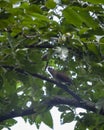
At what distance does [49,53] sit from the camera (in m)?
1.54

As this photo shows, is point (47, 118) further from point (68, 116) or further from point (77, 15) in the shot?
point (77, 15)

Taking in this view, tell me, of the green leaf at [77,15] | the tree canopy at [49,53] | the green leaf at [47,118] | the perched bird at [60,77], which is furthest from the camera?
the green leaf at [47,118]

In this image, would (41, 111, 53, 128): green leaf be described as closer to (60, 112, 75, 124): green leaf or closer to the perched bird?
(60, 112, 75, 124): green leaf

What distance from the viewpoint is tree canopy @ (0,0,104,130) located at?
1.35 meters

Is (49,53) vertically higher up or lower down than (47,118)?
higher up

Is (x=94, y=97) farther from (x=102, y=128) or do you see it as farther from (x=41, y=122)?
(x=41, y=122)

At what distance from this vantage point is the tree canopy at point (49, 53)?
4.42 feet

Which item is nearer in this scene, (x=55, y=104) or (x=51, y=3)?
(x=51, y=3)

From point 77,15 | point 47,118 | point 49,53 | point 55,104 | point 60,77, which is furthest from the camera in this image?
point 47,118

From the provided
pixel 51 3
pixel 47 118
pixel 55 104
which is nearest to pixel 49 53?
pixel 51 3

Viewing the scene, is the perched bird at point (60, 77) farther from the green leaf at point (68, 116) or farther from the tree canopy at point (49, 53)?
the green leaf at point (68, 116)

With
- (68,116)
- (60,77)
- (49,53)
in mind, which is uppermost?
(49,53)

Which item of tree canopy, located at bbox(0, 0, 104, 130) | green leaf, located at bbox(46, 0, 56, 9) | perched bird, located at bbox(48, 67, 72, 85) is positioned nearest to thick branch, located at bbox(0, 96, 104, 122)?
tree canopy, located at bbox(0, 0, 104, 130)

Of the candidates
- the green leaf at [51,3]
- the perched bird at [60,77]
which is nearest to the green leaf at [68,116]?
the perched bird at [60,77]
